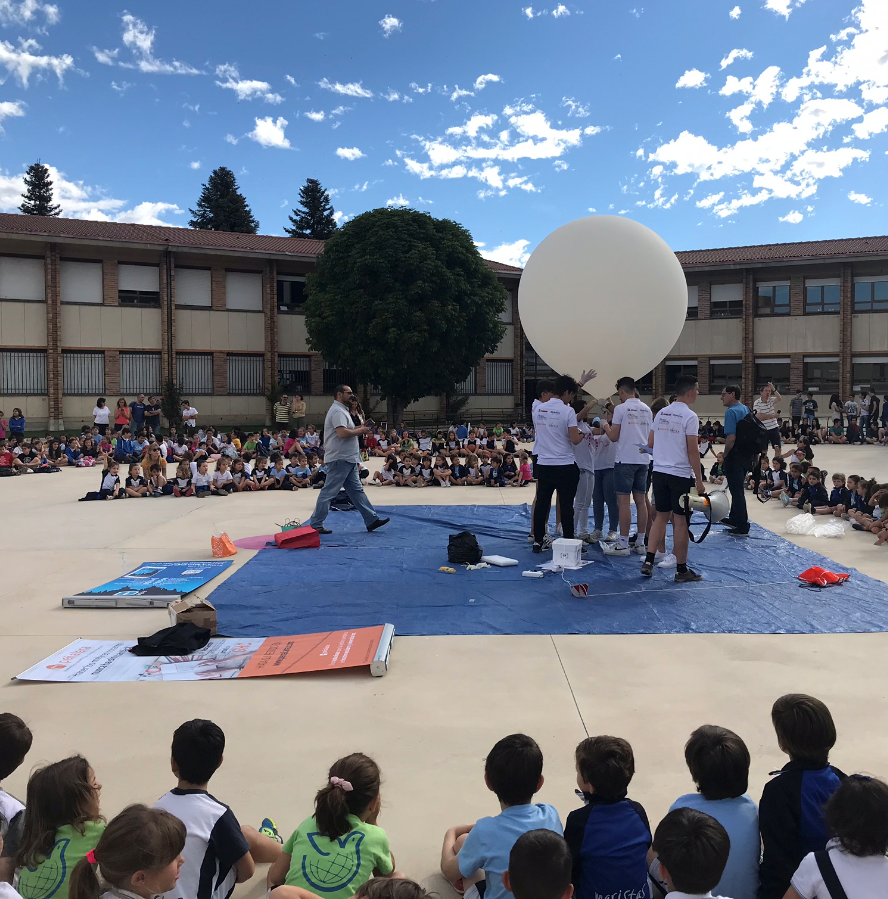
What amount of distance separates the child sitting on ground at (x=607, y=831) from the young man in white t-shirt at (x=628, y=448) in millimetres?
5370

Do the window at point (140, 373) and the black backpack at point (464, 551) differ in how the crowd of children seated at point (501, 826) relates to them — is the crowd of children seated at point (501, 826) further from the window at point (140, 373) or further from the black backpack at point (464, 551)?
the window at point (140, 373)

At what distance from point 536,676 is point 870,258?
31622 mm

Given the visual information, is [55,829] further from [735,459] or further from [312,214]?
[312,214]

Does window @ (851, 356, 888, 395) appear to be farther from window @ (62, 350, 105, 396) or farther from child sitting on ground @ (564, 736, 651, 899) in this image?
child sitting on ground @ (564, 736, 651, 899)

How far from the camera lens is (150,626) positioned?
5645 millimetres

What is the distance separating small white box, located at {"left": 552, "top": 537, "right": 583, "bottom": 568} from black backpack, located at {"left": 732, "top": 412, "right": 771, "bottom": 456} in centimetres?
296

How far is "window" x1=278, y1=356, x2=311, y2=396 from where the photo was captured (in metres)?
30.9

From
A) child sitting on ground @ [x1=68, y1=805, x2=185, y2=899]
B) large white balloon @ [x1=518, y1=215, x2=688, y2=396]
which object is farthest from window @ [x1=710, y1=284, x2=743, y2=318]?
child sitting on ground @ [x1=68, y1=805, x2=185, y2=899]

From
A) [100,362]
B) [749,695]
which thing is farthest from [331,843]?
[100,362]

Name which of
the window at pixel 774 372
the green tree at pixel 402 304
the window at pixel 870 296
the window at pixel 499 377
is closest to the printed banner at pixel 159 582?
the green tree at pixel 402 304

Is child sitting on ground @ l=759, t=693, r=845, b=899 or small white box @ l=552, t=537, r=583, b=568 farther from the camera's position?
small white box @ l=552, t=537, r=583, b=568

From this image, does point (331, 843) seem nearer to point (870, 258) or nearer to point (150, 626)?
point (150, 626)

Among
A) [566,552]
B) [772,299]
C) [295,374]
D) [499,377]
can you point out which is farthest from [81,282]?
[772,299]

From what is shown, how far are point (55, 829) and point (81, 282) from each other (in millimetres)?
29412
